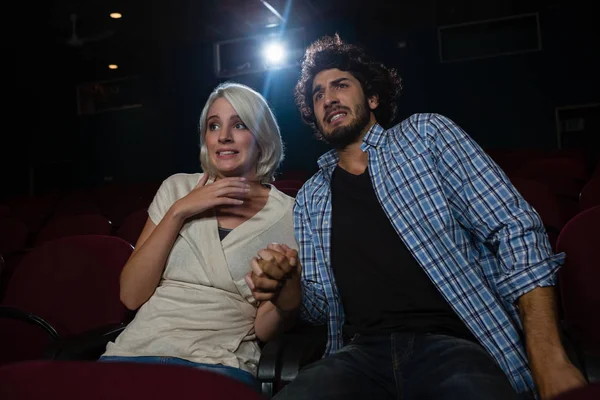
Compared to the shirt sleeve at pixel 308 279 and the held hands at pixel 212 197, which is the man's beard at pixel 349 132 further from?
the held hands at pixel 212 197

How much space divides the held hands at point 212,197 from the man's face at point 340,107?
0.37 m

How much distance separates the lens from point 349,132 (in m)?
1.53

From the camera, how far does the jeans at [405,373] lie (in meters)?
1.00

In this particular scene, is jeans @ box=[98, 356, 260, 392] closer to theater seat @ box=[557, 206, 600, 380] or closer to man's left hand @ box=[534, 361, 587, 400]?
man's left hand @ box=[534, 361, 587, 400]

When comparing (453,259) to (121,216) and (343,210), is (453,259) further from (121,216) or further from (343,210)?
(121,216)

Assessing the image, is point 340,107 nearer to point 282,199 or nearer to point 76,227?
point 282,199

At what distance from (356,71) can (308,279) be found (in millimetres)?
715

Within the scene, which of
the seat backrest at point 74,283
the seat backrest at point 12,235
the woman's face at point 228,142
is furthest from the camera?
the seat backrest at point 12,235

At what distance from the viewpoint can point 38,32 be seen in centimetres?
755

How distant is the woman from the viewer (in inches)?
49.0

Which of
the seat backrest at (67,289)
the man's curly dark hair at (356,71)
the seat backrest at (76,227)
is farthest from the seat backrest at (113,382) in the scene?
the seat backrest at (76,227)

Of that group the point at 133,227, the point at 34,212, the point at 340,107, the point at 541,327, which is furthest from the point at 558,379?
the point at 34,212

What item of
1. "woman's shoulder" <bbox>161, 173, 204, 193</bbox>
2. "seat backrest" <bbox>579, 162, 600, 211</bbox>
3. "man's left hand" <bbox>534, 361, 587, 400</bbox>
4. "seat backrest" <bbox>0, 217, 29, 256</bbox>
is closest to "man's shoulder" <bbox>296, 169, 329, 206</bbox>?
"woman's shoulder" <bbox>161, 173, 204, 193</bbox>

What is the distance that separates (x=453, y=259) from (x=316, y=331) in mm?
420
